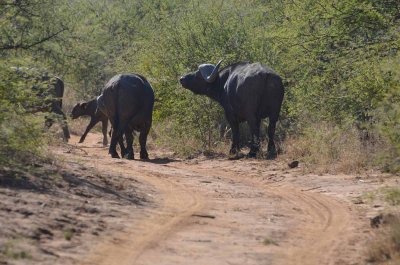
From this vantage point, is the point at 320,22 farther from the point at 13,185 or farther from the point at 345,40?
the point at 13,185

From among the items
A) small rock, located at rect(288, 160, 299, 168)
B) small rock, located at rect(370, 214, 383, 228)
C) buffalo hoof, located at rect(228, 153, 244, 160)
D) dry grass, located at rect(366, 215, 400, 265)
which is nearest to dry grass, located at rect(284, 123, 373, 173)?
small rock, located at rect(288, 160, 299, 168)

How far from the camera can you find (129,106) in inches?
807

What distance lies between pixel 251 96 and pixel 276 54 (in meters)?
3.06

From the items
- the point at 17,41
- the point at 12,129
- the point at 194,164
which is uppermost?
the point at 17,41

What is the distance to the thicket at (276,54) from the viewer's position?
59.1 ft

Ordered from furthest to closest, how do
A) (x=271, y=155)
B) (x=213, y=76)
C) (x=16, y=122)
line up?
(x=213, y=76)
(x=271, y=155)
(x=16, y=122)

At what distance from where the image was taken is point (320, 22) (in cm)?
2064

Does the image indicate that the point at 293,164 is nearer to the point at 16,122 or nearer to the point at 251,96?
the point at 251,96

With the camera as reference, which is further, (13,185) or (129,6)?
(129,6)

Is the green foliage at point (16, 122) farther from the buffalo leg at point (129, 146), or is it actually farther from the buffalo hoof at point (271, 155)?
the buffalo hoof at point (271, 155)

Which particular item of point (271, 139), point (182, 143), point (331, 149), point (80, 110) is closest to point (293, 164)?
point (331, 149)

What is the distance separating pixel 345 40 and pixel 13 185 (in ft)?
32.7

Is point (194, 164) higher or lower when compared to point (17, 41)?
lower

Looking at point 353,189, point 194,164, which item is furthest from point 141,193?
point 194,164
